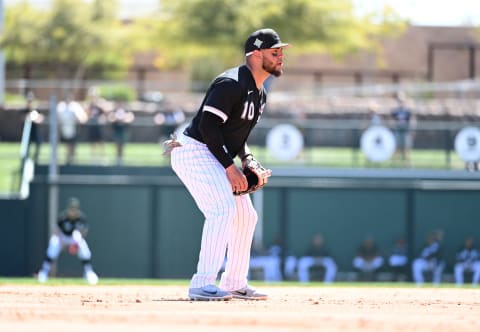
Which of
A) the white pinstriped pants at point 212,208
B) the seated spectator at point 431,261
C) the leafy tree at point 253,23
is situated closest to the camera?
the white pinstriped pants at point 212,208

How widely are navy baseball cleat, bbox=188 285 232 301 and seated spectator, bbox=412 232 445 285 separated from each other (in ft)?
37.5

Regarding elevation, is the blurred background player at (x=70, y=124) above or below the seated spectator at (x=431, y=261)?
above

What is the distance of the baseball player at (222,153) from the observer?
7234 mm

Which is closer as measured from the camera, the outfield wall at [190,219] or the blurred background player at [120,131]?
the outfield wall at [190,219]

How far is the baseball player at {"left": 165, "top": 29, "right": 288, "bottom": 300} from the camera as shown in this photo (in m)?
7.23

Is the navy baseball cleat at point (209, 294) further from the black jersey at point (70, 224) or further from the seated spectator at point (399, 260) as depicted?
the seated spectator at point (399, 260)

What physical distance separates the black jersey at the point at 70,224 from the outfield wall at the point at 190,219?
5.41 ft

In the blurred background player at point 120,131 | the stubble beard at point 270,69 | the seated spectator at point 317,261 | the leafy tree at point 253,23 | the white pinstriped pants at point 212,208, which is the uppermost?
the leafy tree at point 253,23

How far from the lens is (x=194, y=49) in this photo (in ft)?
112

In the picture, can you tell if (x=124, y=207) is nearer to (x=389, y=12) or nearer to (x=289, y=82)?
(x=389, y=12)

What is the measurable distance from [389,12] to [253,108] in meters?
29.0

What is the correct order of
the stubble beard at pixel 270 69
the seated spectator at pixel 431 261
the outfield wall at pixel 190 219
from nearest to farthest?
the stubble beard at pixel 270 69, the seated spectator at pixel 431 261, the outfield wall at pixel 190 219

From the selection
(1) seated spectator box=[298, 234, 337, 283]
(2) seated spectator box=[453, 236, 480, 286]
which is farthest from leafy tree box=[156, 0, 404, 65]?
(2) seated spectator box=[453, 236, 480, 286]

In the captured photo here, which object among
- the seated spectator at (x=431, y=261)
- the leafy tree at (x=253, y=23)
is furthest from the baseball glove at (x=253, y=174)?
the leafy tree at (x=253, y=23)
